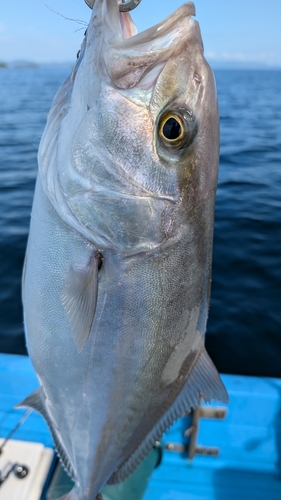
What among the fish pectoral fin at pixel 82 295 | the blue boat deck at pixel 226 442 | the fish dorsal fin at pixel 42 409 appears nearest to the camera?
the fish pectoral fin at pixel 82 295

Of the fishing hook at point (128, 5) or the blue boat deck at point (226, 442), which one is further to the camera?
the blue boat deck at point (226, 442)

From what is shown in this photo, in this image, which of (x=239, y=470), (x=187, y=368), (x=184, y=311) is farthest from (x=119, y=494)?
(x=184, y=311)

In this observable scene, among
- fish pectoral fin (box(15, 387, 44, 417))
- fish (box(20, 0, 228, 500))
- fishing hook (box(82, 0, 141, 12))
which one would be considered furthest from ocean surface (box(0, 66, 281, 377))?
fish pectoral fin (box(15, 387, 44, 417))

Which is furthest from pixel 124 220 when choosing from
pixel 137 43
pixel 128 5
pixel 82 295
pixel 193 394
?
pixel 193 394

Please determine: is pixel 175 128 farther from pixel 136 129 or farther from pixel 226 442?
pixel 226 442

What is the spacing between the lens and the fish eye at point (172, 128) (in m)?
1.29

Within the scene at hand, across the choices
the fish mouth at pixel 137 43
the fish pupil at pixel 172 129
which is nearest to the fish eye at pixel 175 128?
the fish pupil at pixel 172 129

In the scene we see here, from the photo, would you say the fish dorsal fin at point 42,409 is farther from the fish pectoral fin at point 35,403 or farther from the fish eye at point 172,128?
the fish eye at point 172,128

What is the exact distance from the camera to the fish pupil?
4.25 feet

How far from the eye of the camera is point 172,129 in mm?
1301

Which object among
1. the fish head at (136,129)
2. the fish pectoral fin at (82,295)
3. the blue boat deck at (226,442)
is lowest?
the blue boat deck at (226,442)

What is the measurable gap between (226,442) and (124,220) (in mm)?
2527

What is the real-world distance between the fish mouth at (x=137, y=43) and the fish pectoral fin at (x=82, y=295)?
59cm

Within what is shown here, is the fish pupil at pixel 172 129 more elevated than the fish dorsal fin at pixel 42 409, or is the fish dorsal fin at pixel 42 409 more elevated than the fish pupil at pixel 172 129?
the fish pupil at pixel 172 129
